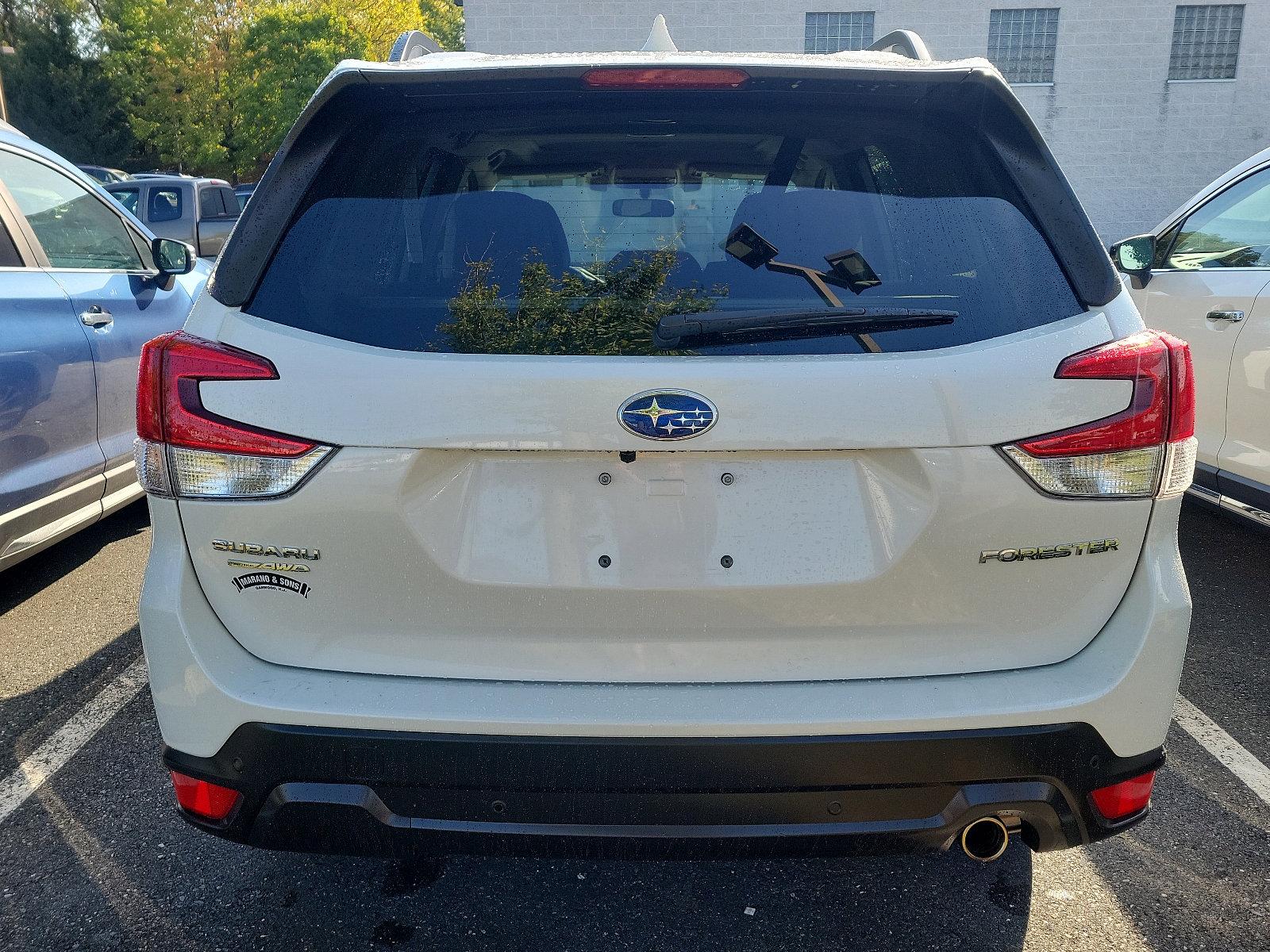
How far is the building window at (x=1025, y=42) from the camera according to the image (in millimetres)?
26391

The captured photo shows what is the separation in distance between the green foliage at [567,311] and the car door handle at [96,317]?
310 cm

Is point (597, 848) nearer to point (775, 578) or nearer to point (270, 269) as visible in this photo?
Answer: point (775, 578)

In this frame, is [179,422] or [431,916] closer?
[179,422]

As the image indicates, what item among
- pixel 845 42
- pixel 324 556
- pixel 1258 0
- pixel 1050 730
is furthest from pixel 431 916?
pixel 1258 0

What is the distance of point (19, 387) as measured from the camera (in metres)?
3.90

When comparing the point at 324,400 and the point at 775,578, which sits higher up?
the point at 324,400

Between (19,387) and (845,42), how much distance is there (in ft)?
86.3

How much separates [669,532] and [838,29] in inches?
1095

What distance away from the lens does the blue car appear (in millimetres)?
3934

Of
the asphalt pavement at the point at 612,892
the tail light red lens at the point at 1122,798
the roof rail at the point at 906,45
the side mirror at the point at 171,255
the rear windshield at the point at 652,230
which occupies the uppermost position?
the roof rail at the point at 906,45

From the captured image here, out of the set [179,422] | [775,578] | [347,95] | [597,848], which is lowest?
[597,848]

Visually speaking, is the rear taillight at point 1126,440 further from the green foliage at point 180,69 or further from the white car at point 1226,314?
the green foliage at point 180,69

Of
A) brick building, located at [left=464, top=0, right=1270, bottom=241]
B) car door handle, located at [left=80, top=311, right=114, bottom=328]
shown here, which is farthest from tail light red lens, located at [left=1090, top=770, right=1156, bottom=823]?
brick building, located at [left=464, top=0, right=1270, bottom=241]

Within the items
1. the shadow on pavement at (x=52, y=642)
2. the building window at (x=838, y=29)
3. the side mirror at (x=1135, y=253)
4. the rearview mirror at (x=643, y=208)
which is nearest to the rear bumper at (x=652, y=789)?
the rearview mirror at (x=643, y=208)
